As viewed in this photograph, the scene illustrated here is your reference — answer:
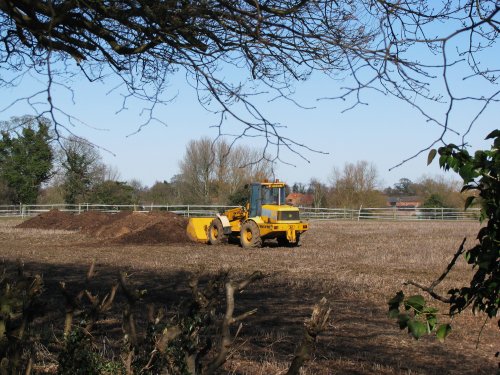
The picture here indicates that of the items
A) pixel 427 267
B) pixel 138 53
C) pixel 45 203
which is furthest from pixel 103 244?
pixel 45 203

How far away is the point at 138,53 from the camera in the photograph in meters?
4.86

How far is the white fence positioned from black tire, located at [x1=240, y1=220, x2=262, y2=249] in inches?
760

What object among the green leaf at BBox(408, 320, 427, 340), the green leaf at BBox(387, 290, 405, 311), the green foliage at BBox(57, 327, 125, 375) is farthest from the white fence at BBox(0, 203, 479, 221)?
the green leaf at BBox(408, 320, 427, 340)

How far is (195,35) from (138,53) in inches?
19.9

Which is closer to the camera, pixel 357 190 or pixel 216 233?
pixel 216 233

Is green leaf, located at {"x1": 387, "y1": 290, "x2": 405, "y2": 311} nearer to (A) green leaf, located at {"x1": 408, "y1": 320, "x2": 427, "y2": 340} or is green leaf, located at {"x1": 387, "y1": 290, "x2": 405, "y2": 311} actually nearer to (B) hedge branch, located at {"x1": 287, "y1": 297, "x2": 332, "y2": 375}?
(A) green leaf, located at {"x1": 408, "y1": 320, "x2": 427, "y2": 340}

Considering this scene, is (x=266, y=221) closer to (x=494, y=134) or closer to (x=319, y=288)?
(x=319, y=288)

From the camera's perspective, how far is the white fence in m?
43.5

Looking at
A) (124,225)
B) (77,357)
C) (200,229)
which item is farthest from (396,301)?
(124,225)

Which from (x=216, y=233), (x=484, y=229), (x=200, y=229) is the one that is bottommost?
(x=216, y=233)

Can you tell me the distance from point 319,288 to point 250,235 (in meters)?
10.3

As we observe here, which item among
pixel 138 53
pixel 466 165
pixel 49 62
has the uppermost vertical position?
pixel 138 53

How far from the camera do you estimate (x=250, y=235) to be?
21.6m

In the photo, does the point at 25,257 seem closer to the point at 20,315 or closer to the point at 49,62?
the point at 49,62
